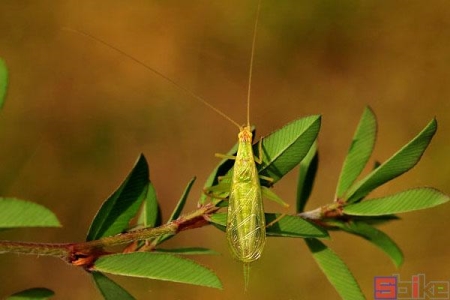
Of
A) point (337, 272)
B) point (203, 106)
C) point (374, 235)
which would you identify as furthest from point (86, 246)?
point (203, 106)

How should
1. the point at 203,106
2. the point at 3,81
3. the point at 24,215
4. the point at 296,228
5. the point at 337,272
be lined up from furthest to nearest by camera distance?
the point at 203,106, the point at 337,272, the point at 296,228, the point at 3,81, the point at 24,215

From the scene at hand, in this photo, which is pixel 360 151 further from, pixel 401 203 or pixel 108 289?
pixel 108 289

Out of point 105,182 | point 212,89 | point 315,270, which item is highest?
point 212,89

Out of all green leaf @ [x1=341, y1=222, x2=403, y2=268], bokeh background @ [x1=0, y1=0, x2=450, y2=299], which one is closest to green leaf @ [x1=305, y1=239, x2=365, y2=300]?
green leaf @ [x1=341, y1=222, x2=403, y2=268]

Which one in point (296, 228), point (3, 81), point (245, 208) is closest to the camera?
point (3, 81)

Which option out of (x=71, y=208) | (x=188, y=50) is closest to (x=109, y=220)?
(x=71, y=208)

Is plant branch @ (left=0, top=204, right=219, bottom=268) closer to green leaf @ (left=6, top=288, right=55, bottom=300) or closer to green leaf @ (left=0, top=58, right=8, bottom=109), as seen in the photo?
green leaf @ (left=6, top=288, right=55, bottom=300)

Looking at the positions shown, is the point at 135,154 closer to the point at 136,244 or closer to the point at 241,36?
the point at 241,36
